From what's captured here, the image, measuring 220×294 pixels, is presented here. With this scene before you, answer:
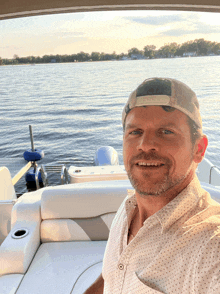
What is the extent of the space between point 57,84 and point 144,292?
90.0ft

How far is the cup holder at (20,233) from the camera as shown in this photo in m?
1.77

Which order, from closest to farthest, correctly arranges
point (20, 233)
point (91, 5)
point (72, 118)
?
1. point (91, 5)
2. point (20, 233)
3. point (72, 118)

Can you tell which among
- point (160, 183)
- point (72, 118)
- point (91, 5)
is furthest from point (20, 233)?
point (72, 118)

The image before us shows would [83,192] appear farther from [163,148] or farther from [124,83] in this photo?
[124,83]

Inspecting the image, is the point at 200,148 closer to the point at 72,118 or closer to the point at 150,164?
the point at 150,164

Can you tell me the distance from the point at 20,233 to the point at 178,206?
55.2 inches

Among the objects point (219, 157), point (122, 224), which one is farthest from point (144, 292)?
point (219, 157)

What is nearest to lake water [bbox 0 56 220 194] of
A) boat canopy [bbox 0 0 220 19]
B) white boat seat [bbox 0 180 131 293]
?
white boat seat [bbox 0 180 131 293]

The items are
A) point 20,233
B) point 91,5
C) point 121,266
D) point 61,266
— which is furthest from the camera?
point 20,233

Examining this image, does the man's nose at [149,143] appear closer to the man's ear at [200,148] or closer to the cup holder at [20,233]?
the man's ear at [200,148]

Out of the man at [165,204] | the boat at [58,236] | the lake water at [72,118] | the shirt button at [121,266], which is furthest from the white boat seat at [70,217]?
the lake water at [72,118]

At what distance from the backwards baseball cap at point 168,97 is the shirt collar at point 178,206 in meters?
0.22

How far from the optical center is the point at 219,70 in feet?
93.9

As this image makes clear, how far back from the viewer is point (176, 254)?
2.22ft
